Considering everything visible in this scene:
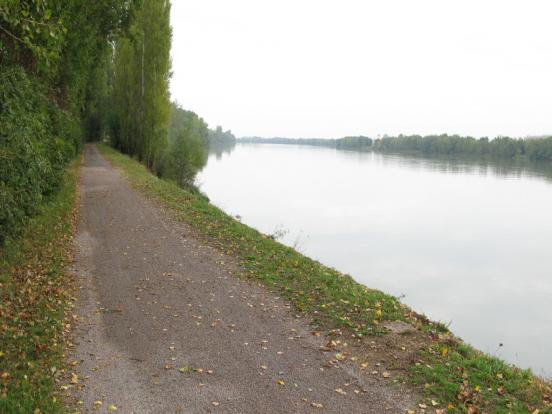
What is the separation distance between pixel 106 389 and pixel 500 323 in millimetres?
13113

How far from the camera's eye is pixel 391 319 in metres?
8.15

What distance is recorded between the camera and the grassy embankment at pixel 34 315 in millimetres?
5180

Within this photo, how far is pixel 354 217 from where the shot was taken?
31.0 m

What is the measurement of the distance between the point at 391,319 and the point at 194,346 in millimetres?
3500

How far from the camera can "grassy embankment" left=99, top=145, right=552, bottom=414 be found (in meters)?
5.68

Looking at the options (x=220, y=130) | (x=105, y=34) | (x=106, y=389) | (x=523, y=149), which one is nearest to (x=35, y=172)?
(x=106, y=389)

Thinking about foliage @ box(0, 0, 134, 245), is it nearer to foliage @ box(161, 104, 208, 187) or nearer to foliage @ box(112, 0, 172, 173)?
foliage @ box(112, 0, 172, 173)

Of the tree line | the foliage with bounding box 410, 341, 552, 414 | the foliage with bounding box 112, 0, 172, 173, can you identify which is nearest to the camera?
the foliage with bounding box 410, 341, 552, 414

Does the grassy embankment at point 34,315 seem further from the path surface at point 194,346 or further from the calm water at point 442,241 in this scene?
the calm water at point 442,241

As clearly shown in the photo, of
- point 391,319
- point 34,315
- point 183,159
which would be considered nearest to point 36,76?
point 34,315

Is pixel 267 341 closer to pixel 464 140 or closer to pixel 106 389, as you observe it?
pixel 106 389

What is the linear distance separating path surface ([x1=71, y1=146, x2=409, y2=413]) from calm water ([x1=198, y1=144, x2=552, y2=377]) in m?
8.15

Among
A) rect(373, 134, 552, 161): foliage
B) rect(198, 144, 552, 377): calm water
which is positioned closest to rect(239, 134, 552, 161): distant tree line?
rect(373, 134, 552, 161): foliage

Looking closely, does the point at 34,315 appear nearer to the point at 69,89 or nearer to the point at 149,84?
the point at 69,89
